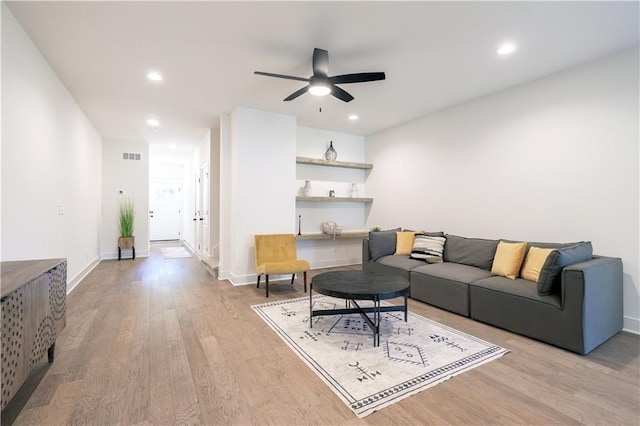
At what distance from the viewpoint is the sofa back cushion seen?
3740 mm

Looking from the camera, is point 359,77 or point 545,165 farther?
point 545,165

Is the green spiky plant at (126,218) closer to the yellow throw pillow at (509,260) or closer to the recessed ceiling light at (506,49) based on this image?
the yellow throw pillow at (509,260)

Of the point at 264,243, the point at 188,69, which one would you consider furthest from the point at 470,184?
the point at 188,69

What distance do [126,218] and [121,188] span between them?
29.9 inches

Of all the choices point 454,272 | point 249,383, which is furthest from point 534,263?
point 249,383

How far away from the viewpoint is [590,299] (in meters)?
2.51

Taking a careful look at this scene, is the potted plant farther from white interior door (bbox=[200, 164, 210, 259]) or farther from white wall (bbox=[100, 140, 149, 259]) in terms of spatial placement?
white interior door (bbox=[200, 164, 210, 259])

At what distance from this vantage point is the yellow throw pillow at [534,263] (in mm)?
3068

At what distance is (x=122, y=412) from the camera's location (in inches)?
69.2

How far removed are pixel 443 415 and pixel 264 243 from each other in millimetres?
3282

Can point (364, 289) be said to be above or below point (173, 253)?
above

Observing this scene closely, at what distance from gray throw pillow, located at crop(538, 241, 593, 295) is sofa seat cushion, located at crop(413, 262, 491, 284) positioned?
0.68 metres

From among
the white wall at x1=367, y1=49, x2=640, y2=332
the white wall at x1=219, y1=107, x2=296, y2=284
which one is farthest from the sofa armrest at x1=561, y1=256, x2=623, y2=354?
the white wall at x1=219, y1=107, x2=296, y2=284

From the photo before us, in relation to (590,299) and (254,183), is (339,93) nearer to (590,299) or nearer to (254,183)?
(254,183)
